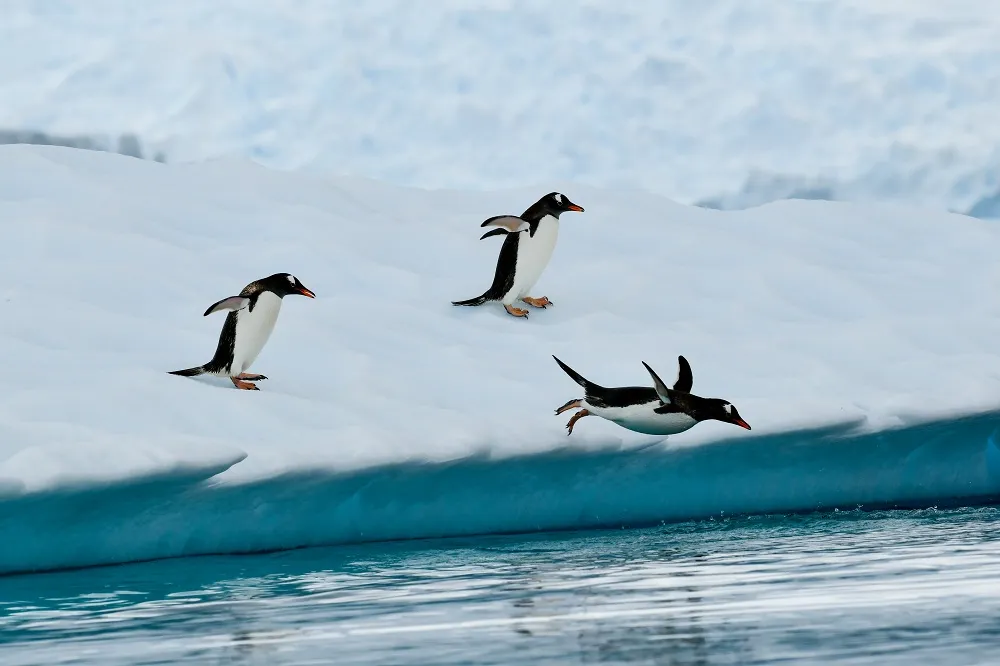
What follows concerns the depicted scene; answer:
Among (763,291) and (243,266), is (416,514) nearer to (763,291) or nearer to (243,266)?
(243,266)

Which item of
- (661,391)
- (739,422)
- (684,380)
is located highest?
(684,380)

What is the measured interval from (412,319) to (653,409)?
1.94 meters

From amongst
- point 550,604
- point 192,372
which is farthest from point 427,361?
point 550,604

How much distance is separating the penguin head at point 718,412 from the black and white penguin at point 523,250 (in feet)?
6.32

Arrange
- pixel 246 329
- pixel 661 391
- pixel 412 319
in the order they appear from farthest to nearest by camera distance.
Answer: pixel 412 319, pixel 246 329, pixel 661 391

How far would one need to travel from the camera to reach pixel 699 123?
13.1 meters

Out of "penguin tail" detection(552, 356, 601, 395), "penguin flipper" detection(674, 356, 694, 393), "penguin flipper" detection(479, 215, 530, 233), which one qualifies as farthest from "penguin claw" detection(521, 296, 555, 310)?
"penguin flipper" detection(674, 356, 694, 393)

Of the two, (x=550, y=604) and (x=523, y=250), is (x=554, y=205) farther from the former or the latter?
(x=550, y=604)

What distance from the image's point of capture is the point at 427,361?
7.24 m

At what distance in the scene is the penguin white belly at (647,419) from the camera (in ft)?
20.7

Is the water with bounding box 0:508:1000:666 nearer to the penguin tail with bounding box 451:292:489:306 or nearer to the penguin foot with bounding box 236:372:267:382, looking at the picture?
the penguin foot with bounding box 236:372:267:382

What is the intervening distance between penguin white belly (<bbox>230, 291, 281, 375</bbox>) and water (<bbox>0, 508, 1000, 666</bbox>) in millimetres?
1202

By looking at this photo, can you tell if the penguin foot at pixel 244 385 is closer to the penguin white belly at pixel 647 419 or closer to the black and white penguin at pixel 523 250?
the penguin white belly at pixel 647 419

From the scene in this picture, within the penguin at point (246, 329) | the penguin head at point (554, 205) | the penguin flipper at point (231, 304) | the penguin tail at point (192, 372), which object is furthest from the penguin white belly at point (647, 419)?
the penguin head at point (554, 205)
